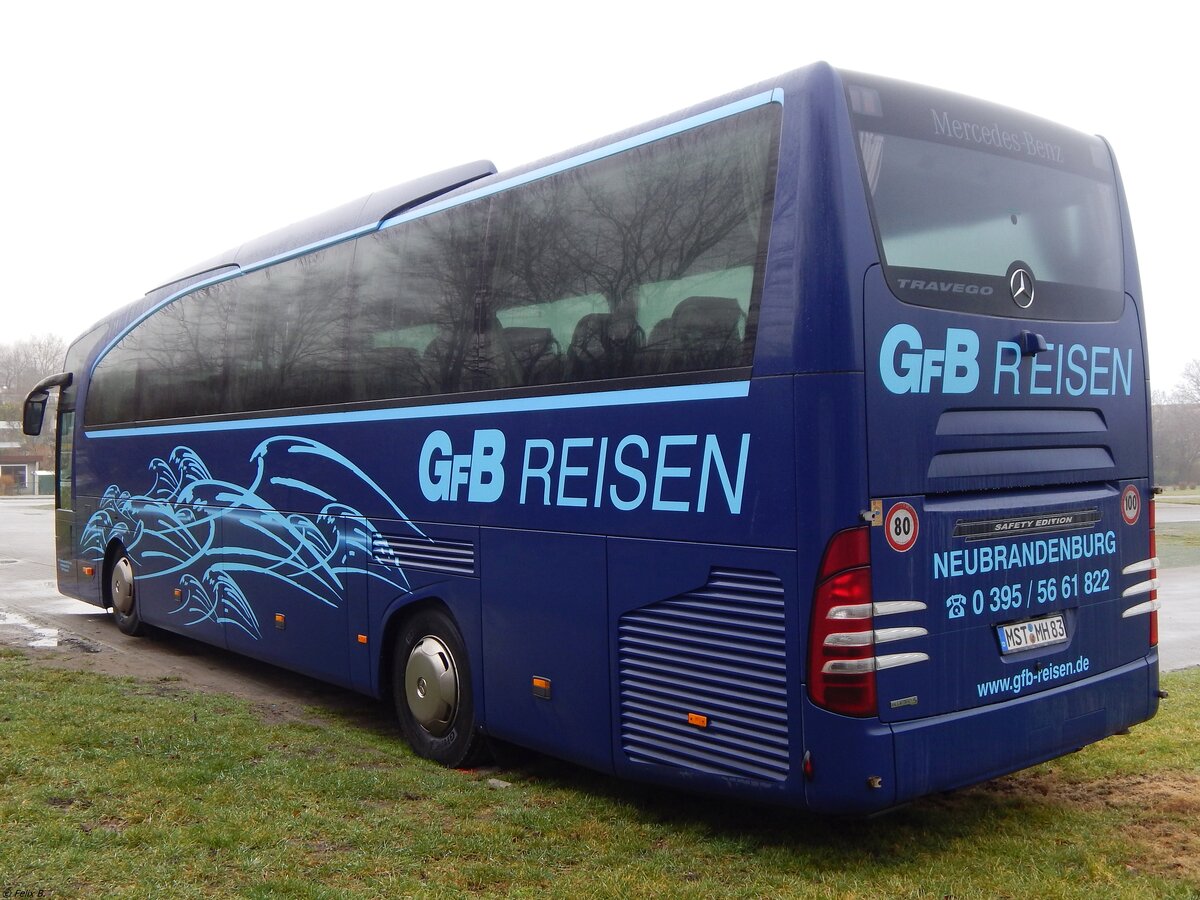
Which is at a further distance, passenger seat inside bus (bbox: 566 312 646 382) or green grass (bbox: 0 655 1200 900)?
passenger seat inside bus (bbox: 566 312 646 382)

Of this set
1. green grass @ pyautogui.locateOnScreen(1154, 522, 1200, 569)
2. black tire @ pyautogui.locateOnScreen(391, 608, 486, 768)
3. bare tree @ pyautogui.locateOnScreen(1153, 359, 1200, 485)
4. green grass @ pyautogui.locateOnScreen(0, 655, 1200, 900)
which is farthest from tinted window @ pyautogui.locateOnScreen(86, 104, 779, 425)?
bare tree @ pyautogui.locateOnScreen(1153, 359, 1200, 485)

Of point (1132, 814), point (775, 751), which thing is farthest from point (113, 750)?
point (1132, 814)

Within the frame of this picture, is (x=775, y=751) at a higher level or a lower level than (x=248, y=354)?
lower

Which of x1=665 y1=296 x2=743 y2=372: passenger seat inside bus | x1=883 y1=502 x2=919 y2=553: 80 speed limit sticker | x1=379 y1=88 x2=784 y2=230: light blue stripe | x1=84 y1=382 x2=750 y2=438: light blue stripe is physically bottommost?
x1=883 y1=502 x2=919 y2=553: 80 speed limit sticker

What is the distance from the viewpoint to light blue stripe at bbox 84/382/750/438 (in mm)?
5016

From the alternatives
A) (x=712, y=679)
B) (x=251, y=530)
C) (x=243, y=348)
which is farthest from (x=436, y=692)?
(x=243, y=348)

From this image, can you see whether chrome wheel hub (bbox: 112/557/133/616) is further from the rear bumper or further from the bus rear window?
the bus rear window

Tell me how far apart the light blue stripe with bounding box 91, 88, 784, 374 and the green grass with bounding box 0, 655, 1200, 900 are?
3.31 meters

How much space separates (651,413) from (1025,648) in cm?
200

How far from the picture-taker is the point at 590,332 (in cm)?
568

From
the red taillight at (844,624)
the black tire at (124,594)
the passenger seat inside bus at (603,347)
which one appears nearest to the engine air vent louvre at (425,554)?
the passenger seat inside bus at (603,347)

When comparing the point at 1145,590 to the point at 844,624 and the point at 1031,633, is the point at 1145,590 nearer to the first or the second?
the point at 1031,633

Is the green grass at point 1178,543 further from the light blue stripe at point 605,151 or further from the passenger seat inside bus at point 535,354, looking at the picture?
the passenger seat inside bus at point 535,354

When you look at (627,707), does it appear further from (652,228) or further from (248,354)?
(248,354)
